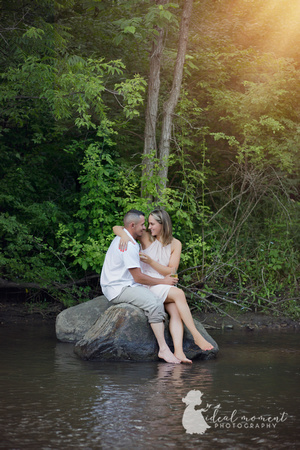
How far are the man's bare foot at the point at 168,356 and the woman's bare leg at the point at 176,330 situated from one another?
70 mm

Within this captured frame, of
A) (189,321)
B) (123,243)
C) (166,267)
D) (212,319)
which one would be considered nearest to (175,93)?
(212,319)

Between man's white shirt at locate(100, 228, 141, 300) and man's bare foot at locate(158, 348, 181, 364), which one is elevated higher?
man's white shirt at locate(100, 228, 141, 300)

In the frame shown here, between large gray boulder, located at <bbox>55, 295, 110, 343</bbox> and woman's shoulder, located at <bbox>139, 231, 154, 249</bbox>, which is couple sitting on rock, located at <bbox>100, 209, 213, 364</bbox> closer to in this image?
woman's shoulder, located at <bbox>139, 231, 154, 249</bbox>

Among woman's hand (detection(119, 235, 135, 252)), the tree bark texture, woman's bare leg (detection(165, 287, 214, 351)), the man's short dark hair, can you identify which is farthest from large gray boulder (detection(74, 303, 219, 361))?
the tree bark texture

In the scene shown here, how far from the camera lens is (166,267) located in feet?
28.9

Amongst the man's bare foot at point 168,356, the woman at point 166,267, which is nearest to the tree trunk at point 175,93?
the woman at point 166,267

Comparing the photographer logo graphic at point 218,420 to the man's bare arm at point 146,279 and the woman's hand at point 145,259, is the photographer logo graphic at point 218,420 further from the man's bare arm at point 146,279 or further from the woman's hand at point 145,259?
the woman's hand at point 145,259

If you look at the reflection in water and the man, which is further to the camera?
the man

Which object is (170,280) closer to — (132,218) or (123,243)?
(123,243)

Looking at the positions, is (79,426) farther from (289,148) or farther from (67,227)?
(289,148)

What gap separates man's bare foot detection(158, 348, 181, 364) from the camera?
319 inches

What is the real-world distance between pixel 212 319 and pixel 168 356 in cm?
407

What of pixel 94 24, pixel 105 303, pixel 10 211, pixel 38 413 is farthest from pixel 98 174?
pixel 38 413

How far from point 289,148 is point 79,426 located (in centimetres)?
895
